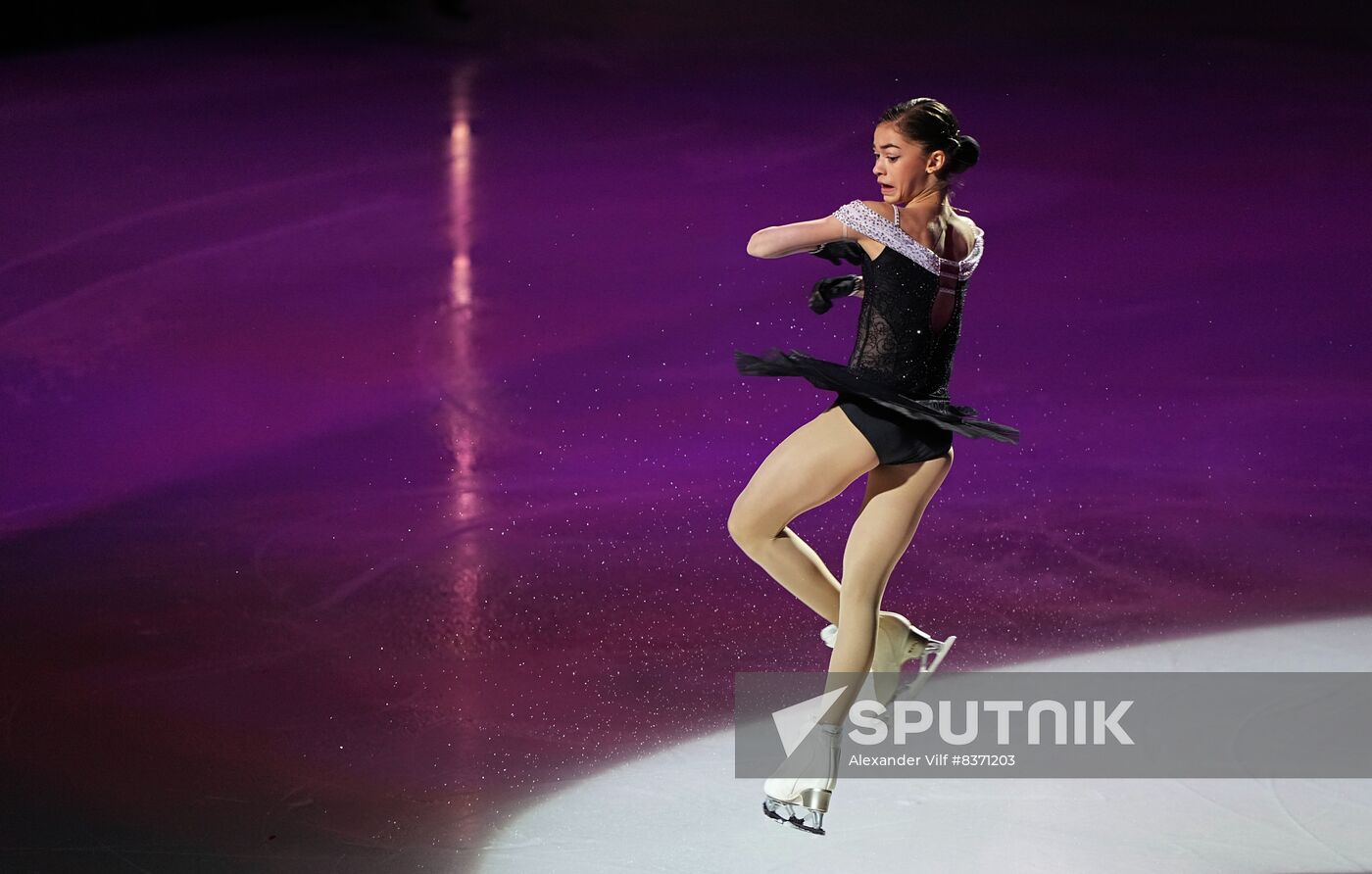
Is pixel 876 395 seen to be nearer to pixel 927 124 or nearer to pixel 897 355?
pixel 897 355

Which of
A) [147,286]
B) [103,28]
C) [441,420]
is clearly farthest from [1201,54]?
[103,28]

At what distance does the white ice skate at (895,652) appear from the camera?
4668mm

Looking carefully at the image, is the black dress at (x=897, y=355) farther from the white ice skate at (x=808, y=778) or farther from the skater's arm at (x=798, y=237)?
the white ice skate at (x=808, y=778)

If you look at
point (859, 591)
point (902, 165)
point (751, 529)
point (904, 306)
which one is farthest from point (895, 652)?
point (902, 165)

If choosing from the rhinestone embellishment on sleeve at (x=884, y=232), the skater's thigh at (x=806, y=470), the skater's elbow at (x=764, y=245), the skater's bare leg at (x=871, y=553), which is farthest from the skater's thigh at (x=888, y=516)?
the skater's elbow at (x=764, y=245)

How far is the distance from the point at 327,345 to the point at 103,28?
15.7ft

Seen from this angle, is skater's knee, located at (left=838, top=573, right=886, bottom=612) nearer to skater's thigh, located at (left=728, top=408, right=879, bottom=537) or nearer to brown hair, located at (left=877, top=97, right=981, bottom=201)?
skater's thigh, located at (left=728, top=408, right=879, bottom=537)

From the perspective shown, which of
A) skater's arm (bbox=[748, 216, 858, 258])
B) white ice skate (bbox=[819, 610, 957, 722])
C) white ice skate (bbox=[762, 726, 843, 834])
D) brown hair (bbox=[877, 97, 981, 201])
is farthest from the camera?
white ice skate (bbox=[819, 610, 957, 722])

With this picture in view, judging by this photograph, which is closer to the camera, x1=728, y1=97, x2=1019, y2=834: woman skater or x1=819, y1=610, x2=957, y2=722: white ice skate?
x1=728, y1=97, x2=1019, y2=834: woman skater

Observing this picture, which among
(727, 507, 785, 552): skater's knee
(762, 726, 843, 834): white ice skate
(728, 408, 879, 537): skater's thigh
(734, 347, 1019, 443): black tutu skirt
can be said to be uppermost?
(734, 347, 1019, 443): black tutu skirt

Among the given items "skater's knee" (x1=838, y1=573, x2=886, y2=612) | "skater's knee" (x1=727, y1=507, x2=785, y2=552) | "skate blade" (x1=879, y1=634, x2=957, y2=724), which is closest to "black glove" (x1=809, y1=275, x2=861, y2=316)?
"skater's knee" (x1=727, y1=507, x2=785, y2=552)

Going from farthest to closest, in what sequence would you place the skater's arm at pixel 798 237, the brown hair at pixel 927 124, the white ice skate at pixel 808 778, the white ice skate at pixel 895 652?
1. the white ice skate at pixel 895 652
2. the white ice skate at pixel 808 778
3. the brown hair at pixel 927 124
4. the skater's arm at pixel 798 237

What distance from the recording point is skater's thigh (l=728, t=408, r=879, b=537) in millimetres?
4328

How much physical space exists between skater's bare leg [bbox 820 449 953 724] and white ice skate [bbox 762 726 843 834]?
0.07m
